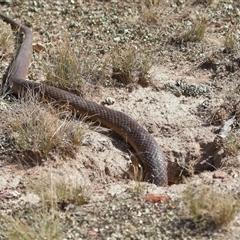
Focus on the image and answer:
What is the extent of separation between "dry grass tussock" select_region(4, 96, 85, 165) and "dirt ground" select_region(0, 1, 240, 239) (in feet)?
0.36

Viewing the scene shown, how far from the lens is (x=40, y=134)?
19.1ft

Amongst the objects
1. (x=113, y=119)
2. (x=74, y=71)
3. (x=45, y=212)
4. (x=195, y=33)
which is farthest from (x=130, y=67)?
(x=45, y=212)

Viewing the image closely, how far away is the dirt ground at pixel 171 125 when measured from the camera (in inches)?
218

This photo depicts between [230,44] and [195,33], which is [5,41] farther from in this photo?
[230,44]

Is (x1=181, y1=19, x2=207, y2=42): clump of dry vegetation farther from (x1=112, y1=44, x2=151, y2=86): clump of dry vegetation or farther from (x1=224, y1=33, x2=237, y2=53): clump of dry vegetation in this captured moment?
(x1=112, y1=44, x2=151, y2=86): clump of dry vegetation

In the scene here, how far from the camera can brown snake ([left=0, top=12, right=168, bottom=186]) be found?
6.05 metres

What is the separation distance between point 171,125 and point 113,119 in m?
0.66

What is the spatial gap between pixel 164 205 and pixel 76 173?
1203 millimetres

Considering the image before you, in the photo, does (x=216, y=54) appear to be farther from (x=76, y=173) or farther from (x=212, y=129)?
(x=76, y=173)

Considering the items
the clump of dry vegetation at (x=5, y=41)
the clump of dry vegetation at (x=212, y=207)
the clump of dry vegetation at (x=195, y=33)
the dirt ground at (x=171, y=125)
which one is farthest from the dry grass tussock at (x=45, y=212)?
the clump of dry vegetation at (x=195, y=33)

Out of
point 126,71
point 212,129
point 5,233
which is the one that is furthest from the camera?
point 126,71

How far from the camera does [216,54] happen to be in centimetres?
762

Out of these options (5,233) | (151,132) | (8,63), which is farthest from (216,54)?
(5,233)

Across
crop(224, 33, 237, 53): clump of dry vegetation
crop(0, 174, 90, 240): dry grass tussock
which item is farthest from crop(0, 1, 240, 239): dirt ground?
crop(0, 174, 90, 240): dry grass tussock
